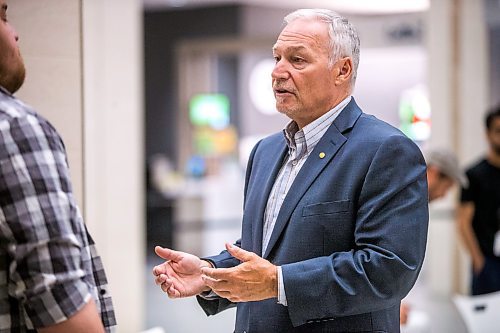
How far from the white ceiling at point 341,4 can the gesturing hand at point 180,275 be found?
698cm

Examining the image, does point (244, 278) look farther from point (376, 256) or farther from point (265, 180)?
point (265, 180)

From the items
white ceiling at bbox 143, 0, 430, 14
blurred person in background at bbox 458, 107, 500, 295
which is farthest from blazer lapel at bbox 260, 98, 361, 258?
white ceiling at bbox 143, 0, 430, 14

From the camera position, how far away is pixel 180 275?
79.6 inches

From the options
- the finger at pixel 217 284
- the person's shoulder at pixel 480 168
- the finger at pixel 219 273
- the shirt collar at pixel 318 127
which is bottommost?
the person's shoulder at pixel 480 168

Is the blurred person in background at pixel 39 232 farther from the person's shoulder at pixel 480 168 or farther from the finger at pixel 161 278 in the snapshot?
the person's shoulder at pixel 480 168

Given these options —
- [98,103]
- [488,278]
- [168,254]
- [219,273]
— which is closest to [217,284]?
[219,273]

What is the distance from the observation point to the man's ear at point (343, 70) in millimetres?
2029

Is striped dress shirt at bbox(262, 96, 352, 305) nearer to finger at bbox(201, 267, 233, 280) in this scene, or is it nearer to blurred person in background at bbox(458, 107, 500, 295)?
finger at bbox(201, 267, 233, 280)

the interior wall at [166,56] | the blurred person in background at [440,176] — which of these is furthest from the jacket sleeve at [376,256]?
the interior wall at [166,56]

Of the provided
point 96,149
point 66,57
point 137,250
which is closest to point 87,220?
point 66,57

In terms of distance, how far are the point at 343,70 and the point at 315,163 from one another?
240 millimetres

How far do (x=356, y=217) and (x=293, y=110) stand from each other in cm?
31

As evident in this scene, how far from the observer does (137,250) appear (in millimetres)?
4926

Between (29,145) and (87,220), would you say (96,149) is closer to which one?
(87,220)
